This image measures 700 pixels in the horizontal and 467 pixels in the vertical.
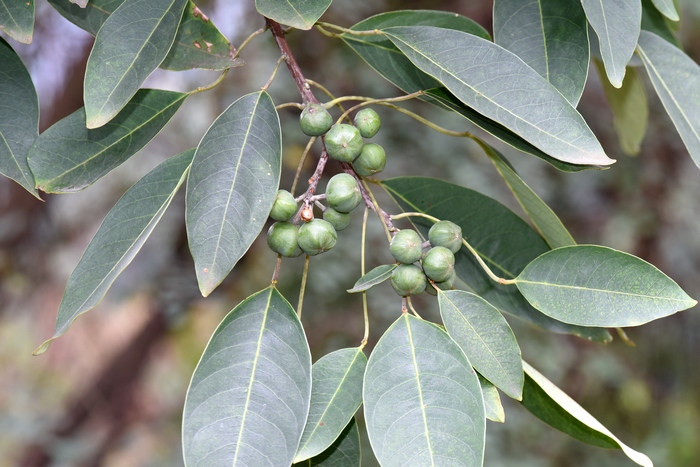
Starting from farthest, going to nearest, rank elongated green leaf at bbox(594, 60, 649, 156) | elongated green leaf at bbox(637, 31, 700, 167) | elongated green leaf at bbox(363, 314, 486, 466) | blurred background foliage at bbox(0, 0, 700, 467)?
1. blurred background foliage at bbox(0, 0, 700, 467)
2. elongated green leaf at bbox(594, 60, 649, 156)
3. elongated green leaf at bbox(637, 31, 700, 167)
4. elongated green leaf at bbox(363, 314, 486, 466)

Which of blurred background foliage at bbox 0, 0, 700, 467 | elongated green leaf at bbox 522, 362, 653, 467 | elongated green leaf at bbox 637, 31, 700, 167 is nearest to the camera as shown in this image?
elongated green leaf at bbox 522, 362, 653, 467

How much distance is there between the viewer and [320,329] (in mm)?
2459

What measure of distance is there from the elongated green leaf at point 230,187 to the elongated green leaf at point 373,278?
0.44 feet

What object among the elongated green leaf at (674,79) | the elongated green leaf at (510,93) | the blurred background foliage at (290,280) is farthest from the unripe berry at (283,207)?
the blurred background foliage at (290,280)

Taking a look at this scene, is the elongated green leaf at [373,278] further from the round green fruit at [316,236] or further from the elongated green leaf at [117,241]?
the elongated green leaf at [117,241]

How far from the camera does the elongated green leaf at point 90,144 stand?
78cm

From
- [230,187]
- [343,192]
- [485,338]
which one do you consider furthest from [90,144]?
[485,338]

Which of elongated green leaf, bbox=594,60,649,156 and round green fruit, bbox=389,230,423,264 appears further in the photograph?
elongated green leaf, bbox=594,60,649,156

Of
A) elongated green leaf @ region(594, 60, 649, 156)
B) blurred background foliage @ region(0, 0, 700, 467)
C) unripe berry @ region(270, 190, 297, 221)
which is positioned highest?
unripe berry @ region(270, 190, 297, 221)

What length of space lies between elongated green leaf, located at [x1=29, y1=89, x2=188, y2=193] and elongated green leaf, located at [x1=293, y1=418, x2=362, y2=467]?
17.3 inches

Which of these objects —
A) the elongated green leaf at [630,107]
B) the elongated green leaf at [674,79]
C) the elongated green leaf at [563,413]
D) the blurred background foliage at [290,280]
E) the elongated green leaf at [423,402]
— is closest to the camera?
the elongated green leaf at [423,402]

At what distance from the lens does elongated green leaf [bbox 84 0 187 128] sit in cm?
70

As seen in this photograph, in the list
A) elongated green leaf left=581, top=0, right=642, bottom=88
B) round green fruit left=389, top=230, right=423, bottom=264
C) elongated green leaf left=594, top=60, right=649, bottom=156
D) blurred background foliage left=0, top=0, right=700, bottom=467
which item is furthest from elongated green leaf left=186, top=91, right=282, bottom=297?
blurred background foliage left=0, top=0, right=700, bottom=467

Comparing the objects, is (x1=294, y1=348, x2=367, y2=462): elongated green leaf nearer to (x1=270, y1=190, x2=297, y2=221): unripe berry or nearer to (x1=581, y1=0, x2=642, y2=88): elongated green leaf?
(x1=270, y1=190, x2=297, y2=221): unripe berry
